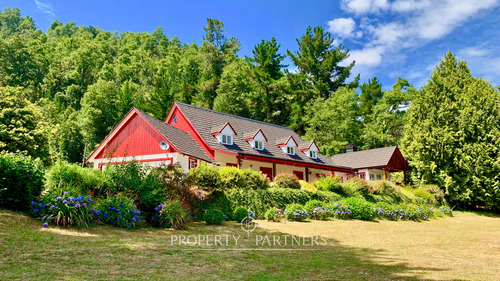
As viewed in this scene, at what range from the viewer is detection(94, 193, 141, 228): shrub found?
9.43 metres

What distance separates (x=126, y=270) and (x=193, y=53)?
186 feet

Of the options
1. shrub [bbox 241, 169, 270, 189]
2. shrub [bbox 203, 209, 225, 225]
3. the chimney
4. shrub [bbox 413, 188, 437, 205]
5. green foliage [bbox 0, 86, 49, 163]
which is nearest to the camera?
shrub [bbox 203, 209, 225, 225]

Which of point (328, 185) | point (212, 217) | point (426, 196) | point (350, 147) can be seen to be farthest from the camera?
point (350, 147)

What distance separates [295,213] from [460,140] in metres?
21.5

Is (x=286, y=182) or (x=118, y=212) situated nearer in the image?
(x=118, y=212)

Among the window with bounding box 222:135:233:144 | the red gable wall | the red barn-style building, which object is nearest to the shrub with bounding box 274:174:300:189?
the red barn-style building

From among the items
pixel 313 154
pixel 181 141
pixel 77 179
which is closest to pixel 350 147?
pixel 313 154

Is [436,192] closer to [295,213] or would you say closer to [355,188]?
[355,188]

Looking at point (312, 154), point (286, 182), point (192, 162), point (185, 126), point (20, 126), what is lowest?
point (286, 182)

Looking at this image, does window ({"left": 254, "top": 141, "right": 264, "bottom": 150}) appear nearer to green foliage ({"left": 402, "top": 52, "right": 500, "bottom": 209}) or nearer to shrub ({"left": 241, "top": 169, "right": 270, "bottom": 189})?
shrub ({"left": 241, "top": 169, "right": 270, "bottom": 189})

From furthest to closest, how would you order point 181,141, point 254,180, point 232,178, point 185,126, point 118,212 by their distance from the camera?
point 185,126 < point 181,141 < point 254,180 < point 232,178 < point 118,212

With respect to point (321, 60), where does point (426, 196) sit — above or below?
below

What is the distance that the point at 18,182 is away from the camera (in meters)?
8.50

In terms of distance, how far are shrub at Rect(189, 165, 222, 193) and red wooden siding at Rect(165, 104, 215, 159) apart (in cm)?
987
